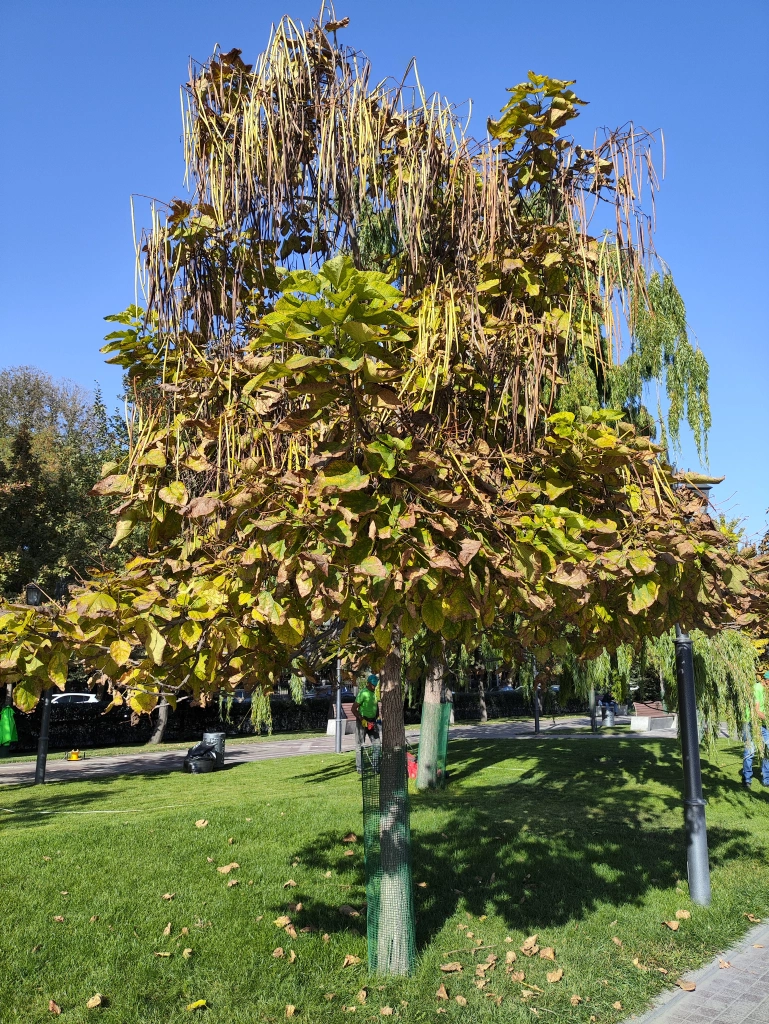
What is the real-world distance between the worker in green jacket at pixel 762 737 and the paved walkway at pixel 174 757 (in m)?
8.05

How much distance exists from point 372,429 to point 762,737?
10.1m

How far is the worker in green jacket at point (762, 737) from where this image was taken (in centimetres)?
1020

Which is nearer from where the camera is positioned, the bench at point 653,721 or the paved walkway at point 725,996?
the paved walkway at point 725,996

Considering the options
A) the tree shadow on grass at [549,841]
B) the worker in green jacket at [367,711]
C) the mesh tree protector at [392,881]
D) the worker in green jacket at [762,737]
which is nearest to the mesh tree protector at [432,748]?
the tree shadow on grass at [549,841]

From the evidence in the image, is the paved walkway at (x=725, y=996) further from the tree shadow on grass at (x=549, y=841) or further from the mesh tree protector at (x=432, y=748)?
the mesh tree protector at (x=432, y=748)

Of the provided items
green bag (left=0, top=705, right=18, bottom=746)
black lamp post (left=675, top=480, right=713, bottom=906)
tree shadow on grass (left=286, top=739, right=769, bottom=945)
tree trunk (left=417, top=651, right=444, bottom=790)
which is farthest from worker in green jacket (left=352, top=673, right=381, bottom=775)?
green bag (left=0, top=705, right=18, bottom=746)

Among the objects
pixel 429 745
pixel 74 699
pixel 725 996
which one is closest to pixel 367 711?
pixel 429 745

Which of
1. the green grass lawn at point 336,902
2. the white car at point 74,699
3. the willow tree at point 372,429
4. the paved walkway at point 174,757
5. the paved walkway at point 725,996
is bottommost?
the paved walkway at point 174,757

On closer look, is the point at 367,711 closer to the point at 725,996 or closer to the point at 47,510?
the point at 725,996

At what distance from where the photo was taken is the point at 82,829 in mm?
8641

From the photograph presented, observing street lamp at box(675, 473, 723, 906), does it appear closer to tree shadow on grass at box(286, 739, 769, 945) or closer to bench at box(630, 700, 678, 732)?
tree shadow on grass at box(286, 739, 769, 945)

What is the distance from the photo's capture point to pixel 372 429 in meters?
3.36

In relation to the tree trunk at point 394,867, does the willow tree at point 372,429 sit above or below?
above

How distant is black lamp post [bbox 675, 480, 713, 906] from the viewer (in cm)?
618
